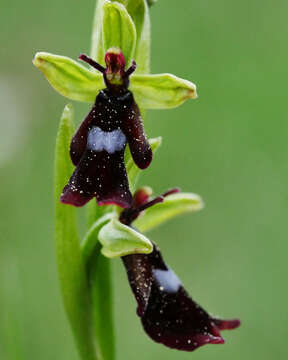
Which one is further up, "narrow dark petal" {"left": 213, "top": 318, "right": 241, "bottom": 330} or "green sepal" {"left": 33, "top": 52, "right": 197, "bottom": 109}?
"green sepal" {"left": 33, "top": 52, "right": 197, "bottom": 109}

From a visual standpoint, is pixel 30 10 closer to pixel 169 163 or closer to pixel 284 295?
pixel 169 163


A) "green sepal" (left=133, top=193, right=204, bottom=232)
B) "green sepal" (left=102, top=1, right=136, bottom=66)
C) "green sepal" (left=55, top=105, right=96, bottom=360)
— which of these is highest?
"green sepal" (left=102, top=1, right=136, bottom=66)

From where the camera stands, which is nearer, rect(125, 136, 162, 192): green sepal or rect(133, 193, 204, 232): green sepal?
rect(125, 136, 162, 192): green sepal

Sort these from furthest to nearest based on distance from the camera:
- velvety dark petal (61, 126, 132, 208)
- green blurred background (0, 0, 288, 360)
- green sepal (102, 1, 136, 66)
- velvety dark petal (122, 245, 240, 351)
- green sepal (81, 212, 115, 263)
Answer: green blurred background (0, 0, 288, 360) → green sepal (81, 212, 115, 263) → velvety dark petal (122, 245, 240, 351) → green sepal (102, 1, 136, 66) → velvety dark petal (61, 126, 132, 208)

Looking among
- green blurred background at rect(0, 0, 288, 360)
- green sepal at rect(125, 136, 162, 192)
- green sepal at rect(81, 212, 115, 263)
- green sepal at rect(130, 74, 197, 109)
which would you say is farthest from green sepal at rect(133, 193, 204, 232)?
green blurred background at rect(0, 0, 288, 360)

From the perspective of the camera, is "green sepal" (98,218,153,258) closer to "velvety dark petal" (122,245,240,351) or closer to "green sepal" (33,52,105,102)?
"velvety dark petal" (122,245,240,351)

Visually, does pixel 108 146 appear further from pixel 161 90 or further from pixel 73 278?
pixel 73 278

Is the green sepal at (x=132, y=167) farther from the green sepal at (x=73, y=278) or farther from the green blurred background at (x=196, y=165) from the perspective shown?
the green blurred background at (x=196, y=165)
